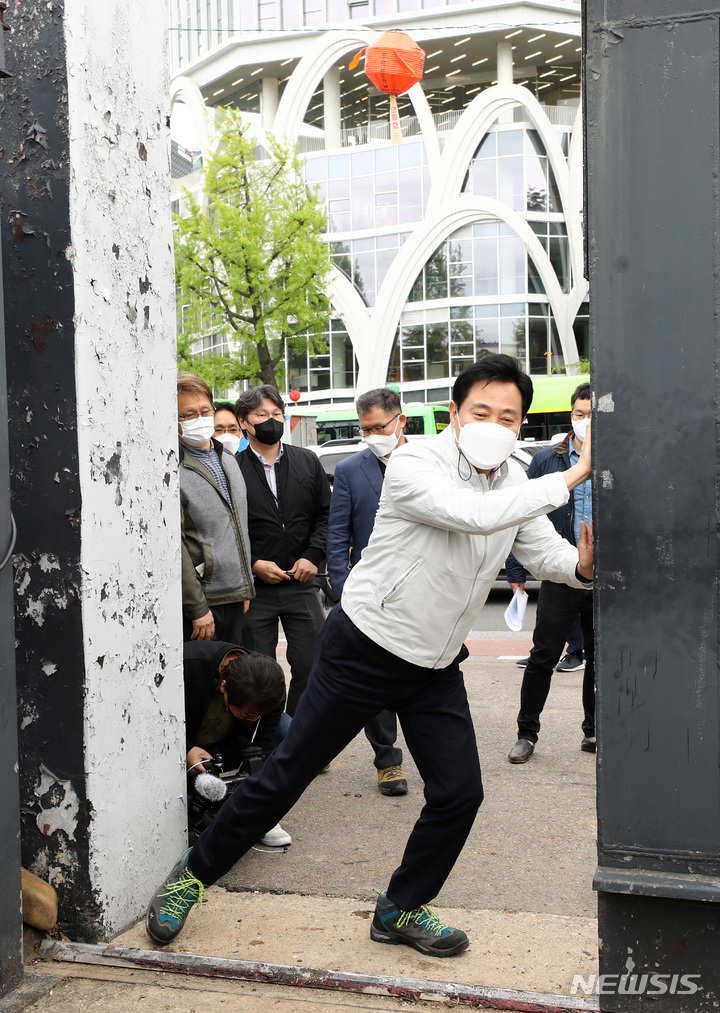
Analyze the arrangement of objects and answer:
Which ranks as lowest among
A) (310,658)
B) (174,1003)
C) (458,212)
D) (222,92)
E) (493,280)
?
(174,1003)

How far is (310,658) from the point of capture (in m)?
5.41

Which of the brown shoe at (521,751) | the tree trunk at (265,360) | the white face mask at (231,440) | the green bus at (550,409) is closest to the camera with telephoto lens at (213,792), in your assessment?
the brown shoe at (521,751)

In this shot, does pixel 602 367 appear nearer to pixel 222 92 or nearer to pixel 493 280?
pixel 493 280

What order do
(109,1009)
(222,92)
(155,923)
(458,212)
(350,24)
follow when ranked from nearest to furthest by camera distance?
(109,1009), (155,923), (458,212), (350,24), (222,92)

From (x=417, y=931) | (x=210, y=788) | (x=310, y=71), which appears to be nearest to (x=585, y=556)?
(x=417, y=931)

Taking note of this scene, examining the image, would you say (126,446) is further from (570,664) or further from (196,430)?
(570,664)

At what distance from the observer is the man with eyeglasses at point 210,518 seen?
15.9ft

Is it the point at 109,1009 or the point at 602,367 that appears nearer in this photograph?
the point at 602,367

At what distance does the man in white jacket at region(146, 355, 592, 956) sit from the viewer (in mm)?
3012

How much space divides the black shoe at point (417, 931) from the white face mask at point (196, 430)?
7.99 feet

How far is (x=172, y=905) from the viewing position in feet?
10.8

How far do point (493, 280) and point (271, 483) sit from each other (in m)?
39.9

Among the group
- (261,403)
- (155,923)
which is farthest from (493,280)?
(155,923)

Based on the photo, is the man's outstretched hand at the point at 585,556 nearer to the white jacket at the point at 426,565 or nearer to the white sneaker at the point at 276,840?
the white jacket at the point at 426,565
